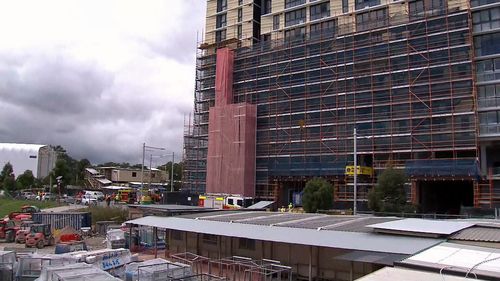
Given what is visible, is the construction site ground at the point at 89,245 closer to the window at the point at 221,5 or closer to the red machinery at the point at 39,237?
the red machinery at the point at 39,237

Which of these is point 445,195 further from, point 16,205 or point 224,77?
point 16,205

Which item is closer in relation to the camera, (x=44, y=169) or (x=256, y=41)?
(x=256, y=41)

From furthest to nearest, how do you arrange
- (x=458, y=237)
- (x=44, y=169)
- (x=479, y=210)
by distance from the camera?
1. (x=44, y=169)
2. (x=479, y=210)
3. (x=458, y=237)

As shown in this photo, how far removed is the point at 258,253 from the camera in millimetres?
22219

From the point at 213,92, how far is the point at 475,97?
39.3 metres

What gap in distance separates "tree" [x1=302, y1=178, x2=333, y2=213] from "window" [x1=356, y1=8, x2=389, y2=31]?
22.9m

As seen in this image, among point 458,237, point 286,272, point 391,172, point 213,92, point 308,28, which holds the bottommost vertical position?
point 286,272

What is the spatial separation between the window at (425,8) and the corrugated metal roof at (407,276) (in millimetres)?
50037

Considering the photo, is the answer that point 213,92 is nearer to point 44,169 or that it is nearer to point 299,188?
point 299,188

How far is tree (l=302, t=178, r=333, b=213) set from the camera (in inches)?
1912

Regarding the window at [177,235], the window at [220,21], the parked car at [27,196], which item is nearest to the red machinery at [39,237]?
the window at [177,235]

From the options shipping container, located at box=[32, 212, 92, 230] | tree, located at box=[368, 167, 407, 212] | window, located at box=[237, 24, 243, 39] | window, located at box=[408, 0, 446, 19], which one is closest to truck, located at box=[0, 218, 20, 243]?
shipping container, located at box=[32, 212, 92, 230]

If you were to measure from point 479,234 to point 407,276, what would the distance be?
21.1 ft

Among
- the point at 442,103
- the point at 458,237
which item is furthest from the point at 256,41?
the point at 458,237
